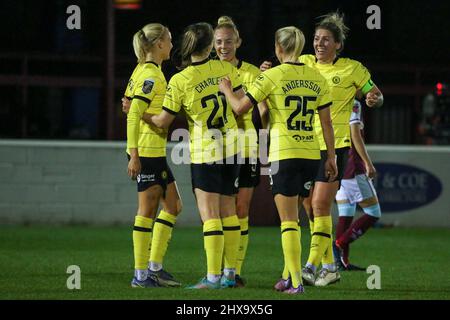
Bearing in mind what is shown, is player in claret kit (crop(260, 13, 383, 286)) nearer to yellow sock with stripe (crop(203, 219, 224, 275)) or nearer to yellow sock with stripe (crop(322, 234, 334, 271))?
yellow sock with stripe (crop(322, 234, 334, 271))

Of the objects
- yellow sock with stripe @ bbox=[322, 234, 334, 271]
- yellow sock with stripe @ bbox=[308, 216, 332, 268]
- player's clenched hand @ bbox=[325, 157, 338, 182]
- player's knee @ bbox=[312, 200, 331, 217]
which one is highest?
player's clenched hand @ bbox=[325, 157, 338, 182]

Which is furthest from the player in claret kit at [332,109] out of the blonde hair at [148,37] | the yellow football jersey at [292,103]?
the blonde hair at [148,37]

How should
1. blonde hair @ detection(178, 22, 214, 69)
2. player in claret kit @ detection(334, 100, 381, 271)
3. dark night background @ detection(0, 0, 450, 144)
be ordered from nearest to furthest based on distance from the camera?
blonde hair @ detection(178, 22, 214, 69), player in claret kit @ detection(334, 100, 381, 271), dark night background @ detection(0, 0, 450, 144)

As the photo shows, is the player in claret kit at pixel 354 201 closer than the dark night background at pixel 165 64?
Yes

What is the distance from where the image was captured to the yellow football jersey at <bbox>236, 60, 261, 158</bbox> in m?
9.48

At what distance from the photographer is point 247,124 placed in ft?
31.6

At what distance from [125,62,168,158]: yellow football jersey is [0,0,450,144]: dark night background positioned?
650 inches

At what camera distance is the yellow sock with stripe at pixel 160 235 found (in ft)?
31.3

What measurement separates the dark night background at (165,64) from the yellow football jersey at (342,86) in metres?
15.8

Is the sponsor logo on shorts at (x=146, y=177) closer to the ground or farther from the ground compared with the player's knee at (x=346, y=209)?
farther from the ground

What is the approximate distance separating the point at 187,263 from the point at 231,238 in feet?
7.69

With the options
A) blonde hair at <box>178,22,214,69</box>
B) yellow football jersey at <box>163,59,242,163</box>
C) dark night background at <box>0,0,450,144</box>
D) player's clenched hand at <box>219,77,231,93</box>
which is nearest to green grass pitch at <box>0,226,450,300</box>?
yellow football jersey at <box>163,59,242,163</box>

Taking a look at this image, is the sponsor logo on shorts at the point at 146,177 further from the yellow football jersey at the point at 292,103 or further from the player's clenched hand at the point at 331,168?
the player's clenched hand at the point at 331,168

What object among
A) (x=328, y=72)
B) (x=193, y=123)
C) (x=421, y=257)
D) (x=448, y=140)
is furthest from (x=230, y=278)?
(x=448, y=140)
